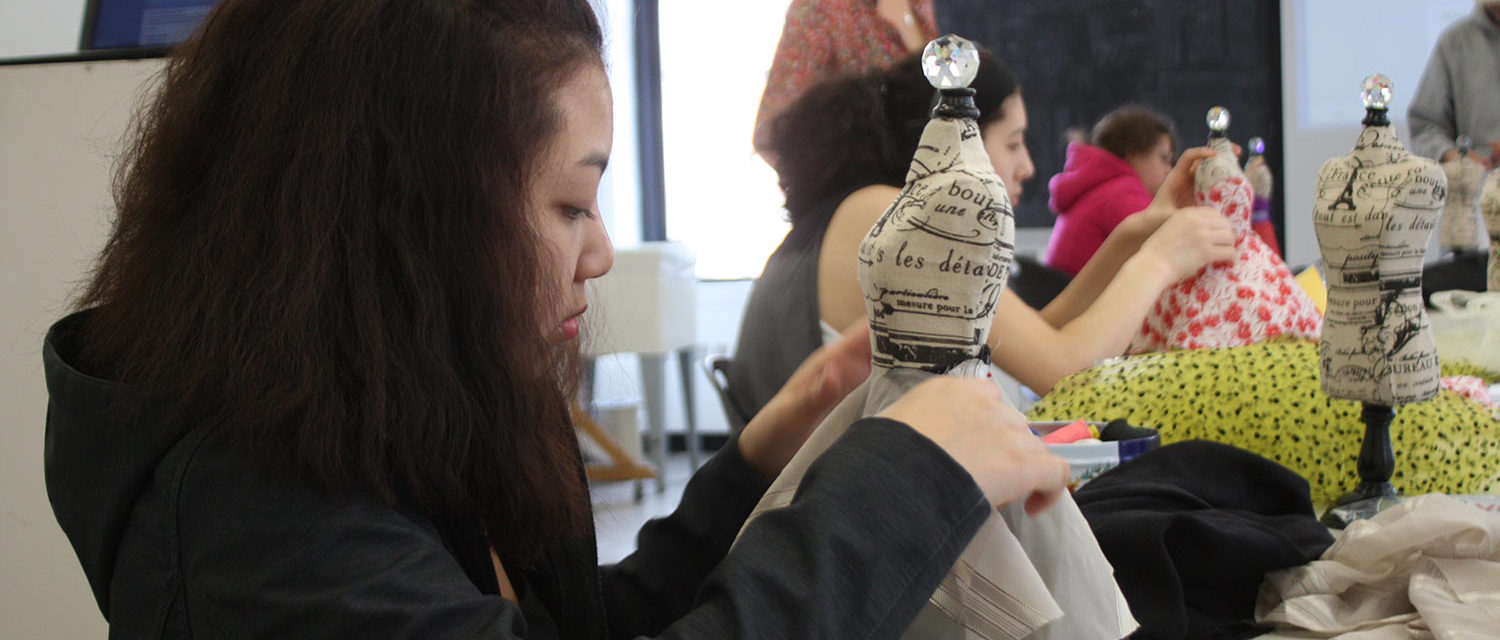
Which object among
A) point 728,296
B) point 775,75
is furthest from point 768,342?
point 728,296

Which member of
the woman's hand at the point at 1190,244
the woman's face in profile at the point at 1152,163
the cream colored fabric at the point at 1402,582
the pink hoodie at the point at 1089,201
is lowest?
the cream colored fabric at the point at 1402,582

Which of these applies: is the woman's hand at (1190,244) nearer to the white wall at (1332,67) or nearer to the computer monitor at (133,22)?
the computer monitor at (133,22)

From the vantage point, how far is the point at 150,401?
1.81 feet

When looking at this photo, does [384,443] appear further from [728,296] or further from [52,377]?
[728,296]

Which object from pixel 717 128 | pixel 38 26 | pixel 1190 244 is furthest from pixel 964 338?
pixel 717 128

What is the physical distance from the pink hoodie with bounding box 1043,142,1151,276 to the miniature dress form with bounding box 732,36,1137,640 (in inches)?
79.4

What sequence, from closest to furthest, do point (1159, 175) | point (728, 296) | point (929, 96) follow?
point (929, 96)
point (1159, 175)
point (728, 296)

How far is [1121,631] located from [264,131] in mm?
507

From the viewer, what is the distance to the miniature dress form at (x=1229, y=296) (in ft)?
3.98

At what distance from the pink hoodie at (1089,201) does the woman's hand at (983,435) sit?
2.06 metres

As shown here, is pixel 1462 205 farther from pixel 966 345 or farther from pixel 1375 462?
pixel 966 345

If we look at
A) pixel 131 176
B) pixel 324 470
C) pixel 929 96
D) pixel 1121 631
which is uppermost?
pixel 929 96

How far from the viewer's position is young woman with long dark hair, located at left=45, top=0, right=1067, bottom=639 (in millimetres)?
525

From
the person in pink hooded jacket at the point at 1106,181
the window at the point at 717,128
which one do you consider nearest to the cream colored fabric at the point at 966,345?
the person in pink hooded jacket at the point at 1106,181
